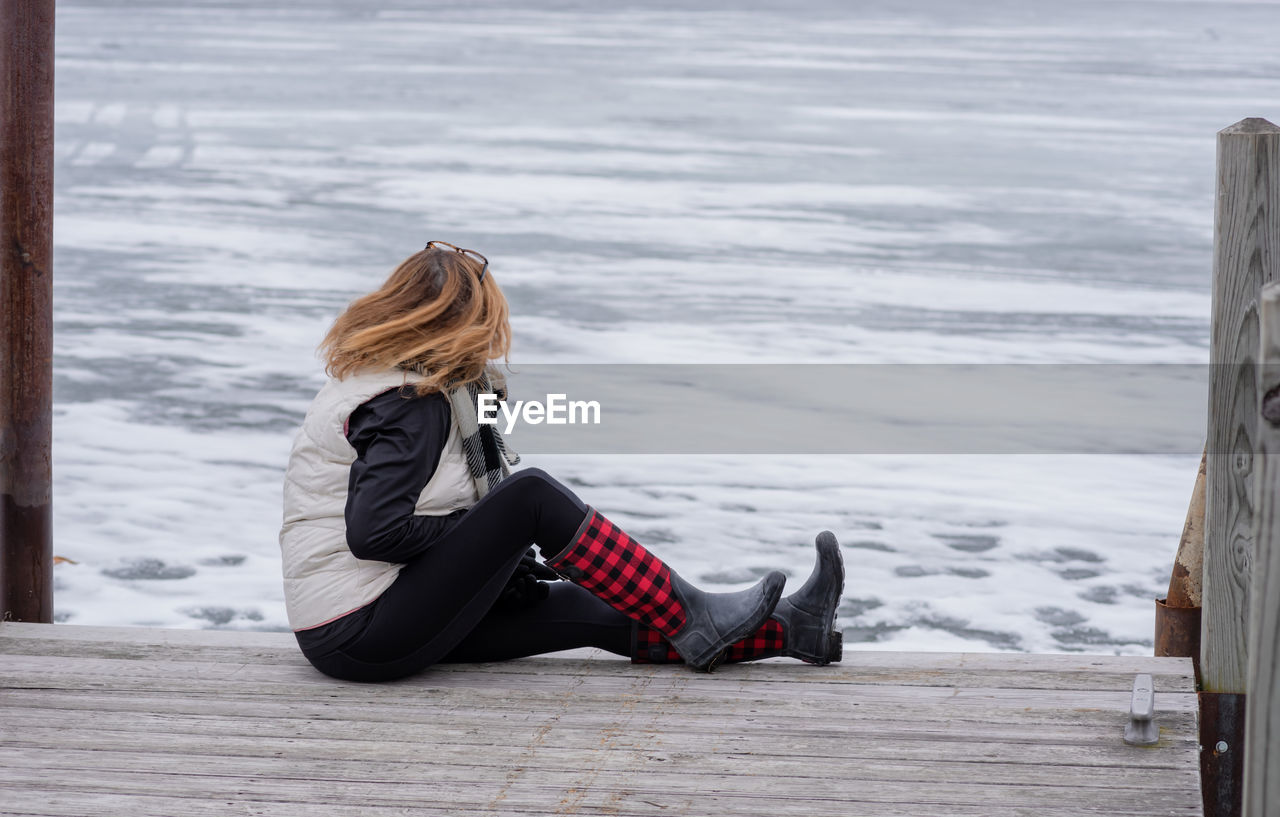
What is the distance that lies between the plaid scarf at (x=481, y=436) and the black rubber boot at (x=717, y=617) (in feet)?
1.43

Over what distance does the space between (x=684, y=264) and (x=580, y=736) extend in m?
8.98

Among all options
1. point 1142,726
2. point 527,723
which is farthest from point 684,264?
point 1142,726

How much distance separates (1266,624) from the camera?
1729 mm

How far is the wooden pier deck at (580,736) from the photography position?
2.54 metres

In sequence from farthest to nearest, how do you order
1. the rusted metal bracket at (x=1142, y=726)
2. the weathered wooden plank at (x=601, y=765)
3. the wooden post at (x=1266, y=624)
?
the rusted metal bracket at (x=1142, y=726)
the weathered wooden plank at (x=601, y=765)
the wooden post at (x=1266, y=624)

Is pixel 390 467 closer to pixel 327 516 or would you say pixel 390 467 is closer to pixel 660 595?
pixel 327 516

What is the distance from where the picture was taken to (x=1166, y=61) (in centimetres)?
2769

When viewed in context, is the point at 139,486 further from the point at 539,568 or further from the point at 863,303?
the point at 863,303

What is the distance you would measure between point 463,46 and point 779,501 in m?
26.8

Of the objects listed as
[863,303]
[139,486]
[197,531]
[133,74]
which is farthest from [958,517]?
[133,74]

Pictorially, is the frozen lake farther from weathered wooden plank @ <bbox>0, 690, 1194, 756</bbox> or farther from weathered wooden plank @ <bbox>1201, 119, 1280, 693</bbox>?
weathered wooden plank @ <bbox>0, 690, 1194, 756</bbox>

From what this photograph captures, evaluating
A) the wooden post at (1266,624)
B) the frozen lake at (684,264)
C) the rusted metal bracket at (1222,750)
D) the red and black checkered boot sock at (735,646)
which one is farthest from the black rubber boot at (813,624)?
the frozen lake at (684,264)

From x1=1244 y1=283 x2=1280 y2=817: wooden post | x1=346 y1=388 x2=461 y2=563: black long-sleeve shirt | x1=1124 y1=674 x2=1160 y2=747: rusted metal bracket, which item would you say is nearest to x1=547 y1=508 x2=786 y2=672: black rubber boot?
x1=346 y1=388 x2=461 y2=563: black long-sleeve shirt

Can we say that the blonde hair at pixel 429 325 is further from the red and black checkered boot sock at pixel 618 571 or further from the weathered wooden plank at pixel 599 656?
the weathered wooden plank at pixel 599 656
